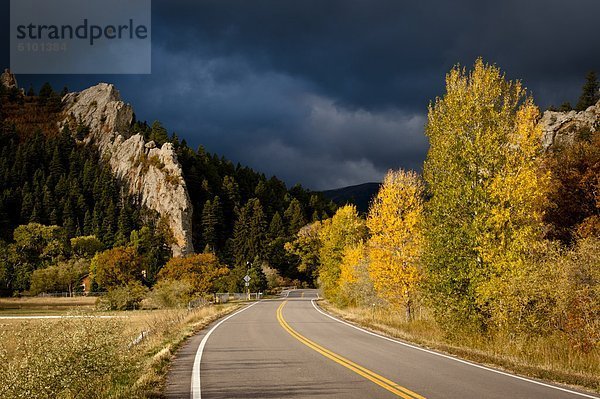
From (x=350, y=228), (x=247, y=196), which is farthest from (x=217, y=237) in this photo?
(x=350, y=228)

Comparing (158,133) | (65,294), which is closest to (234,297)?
(65,294)

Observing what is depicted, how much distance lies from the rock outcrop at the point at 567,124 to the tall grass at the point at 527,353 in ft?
154

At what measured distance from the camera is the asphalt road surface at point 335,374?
8.86 metres

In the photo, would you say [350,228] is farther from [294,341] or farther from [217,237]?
[217,237]

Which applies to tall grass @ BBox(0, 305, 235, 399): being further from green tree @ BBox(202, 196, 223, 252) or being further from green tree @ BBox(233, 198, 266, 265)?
green tree @ BBox(202, 196, 223, 252)

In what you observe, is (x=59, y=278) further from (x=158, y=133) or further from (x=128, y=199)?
(x=158, y=133)

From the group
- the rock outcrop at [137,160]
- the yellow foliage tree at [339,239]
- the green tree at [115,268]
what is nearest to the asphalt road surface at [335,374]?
the yellow foliage tree at [339,239]

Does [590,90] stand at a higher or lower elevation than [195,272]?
higher

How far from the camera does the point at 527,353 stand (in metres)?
14.1

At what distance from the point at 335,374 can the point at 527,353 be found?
6.80 m

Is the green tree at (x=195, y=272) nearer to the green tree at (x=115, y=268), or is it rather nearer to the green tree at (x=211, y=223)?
the green tree at (x=115, y=268)

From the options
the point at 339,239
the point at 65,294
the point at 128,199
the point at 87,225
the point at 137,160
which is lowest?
the point at 65,294

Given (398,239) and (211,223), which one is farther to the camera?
(211,223)

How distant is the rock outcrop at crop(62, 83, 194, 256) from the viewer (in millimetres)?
127188
